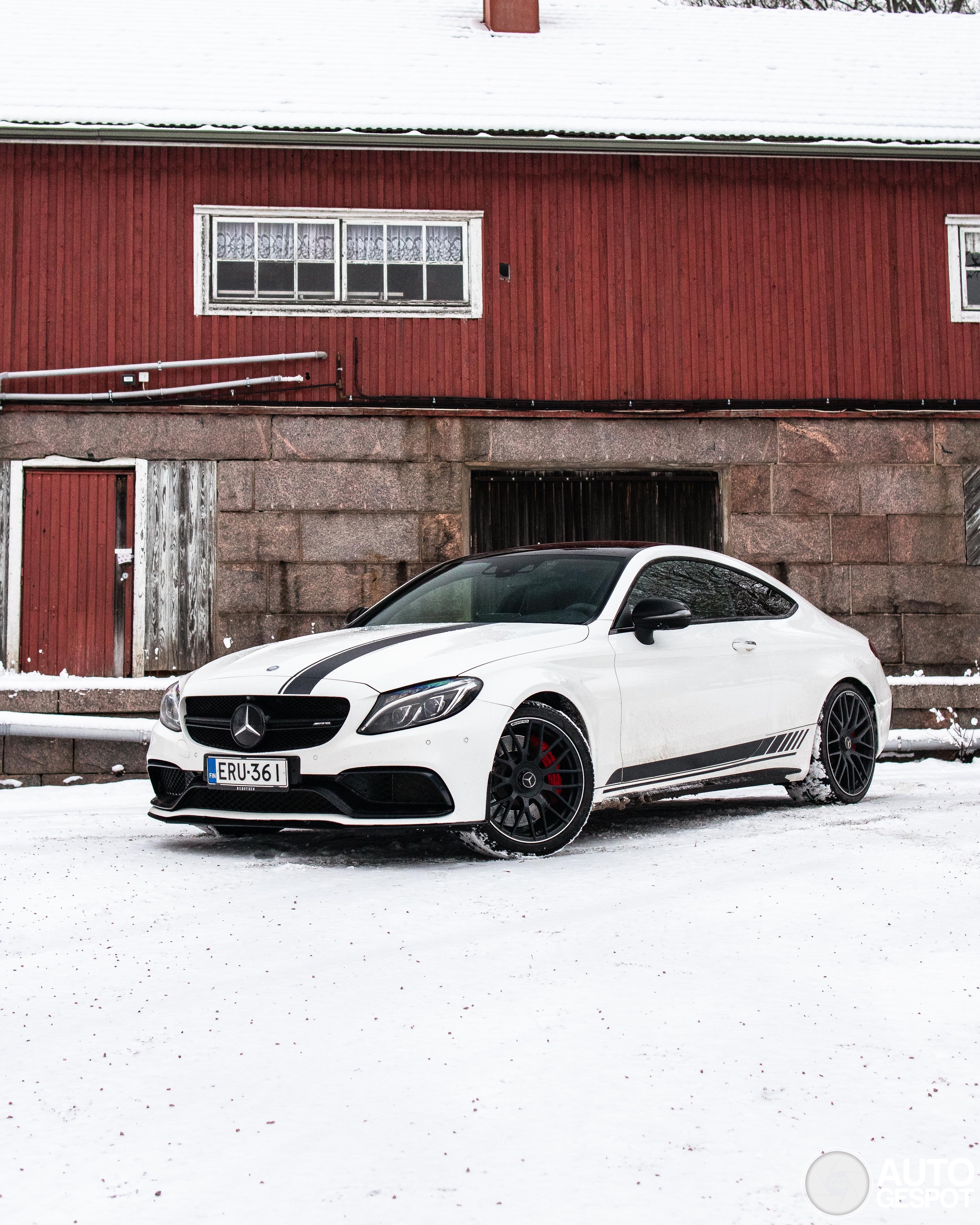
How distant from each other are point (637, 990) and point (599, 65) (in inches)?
516

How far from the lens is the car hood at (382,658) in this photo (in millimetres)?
5664

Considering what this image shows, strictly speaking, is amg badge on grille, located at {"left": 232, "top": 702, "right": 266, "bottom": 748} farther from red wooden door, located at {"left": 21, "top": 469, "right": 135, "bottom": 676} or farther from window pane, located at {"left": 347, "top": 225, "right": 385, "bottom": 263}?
window pane, located at {"left": 347, "top": 225, "right": 385, "bottom": 263}

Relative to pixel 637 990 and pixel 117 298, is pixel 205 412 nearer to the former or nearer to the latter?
pixel 117 298

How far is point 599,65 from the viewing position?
48.1 ft

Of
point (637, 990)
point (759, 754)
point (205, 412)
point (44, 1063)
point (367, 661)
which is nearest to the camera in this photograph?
point (44, 1063)

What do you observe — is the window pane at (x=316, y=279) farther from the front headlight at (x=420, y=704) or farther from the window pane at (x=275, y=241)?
the front headlight at (x=420, y=704)

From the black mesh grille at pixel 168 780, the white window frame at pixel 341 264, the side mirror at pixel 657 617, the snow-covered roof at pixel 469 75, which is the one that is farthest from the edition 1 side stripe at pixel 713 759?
the snow-covered roof at pixel 469 75

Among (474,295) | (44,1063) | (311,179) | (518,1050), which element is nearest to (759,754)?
(518,1050)

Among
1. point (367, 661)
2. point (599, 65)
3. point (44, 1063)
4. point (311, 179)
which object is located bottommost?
point (44, 1063)

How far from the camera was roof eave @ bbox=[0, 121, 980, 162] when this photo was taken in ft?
40.4

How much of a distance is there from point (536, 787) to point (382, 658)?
87cm

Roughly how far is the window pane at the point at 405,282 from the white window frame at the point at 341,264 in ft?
0.19

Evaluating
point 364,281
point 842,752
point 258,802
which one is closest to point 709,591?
point 842,752

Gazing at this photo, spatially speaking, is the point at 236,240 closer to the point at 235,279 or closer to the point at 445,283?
the point at 235,279
